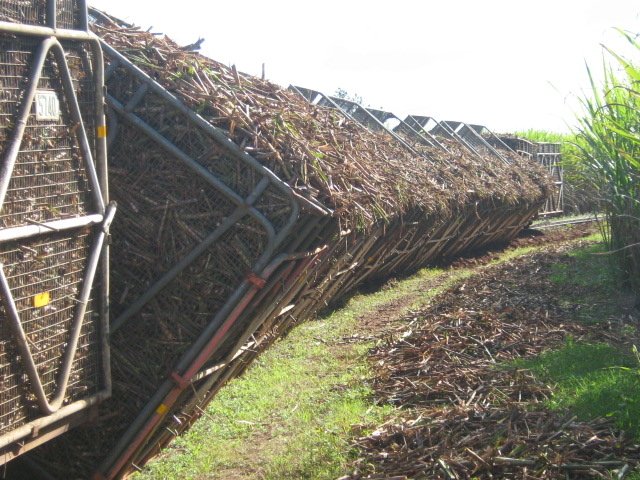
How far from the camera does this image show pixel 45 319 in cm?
496

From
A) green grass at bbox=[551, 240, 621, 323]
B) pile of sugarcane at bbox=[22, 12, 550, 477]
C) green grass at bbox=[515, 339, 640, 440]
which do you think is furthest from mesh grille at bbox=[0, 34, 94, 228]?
green grass at bbox=[551, 240, 621, 323]

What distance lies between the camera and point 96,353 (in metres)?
5.59

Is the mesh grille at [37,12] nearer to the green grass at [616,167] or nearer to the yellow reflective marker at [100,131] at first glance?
the yellow reflective marker at [100,131]

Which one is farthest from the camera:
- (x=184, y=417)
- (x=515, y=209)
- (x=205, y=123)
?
(x=515, y=209)

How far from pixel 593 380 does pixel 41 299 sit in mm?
4141

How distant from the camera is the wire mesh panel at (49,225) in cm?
455

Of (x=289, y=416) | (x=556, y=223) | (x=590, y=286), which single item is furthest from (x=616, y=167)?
(x=556, y=223)

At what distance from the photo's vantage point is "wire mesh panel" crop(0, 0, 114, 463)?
14.9 ft

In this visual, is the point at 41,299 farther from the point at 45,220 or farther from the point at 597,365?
the point at 597,365

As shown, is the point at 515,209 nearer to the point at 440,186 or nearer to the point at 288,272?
the point at 440,186

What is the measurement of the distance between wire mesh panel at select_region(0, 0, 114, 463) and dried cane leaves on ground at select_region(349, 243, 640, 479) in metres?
1.99

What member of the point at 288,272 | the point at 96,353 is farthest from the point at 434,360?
the point at 96,353

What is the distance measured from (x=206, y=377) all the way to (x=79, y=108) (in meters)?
2.32

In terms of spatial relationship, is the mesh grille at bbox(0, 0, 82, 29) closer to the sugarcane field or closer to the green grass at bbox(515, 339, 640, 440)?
the sugarcane field
